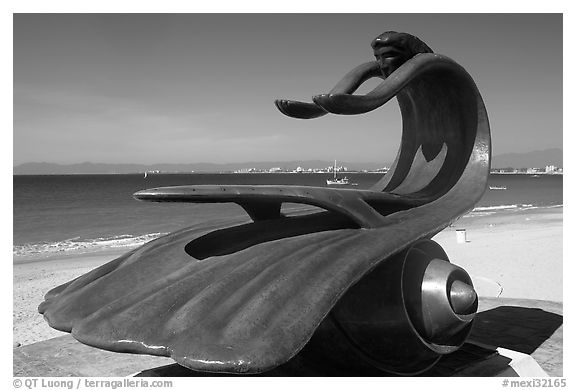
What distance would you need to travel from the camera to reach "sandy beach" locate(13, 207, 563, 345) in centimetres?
1062

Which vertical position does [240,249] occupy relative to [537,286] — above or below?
above

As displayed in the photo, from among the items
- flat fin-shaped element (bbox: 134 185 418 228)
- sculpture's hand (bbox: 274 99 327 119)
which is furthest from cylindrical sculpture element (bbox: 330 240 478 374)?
sculpture's hand (bbox: 274 99 327 119)

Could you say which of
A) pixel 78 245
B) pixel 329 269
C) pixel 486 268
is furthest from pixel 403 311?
pixel 78 245

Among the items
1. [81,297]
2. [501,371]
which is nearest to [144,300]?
[81,297]

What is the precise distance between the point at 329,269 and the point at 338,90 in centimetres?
236

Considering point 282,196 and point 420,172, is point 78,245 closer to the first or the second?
point 420,172

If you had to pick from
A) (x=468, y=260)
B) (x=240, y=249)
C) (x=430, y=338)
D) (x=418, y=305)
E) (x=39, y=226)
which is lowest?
(x=39, y=226)

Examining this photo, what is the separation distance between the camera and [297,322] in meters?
3.37

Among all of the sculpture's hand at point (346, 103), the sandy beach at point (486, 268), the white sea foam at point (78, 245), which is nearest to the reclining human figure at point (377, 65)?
the sculpture's hand at point (346, 103)

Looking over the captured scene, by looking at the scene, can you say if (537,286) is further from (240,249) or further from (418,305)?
(240,249)

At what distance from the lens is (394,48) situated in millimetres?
5496

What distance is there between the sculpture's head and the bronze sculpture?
0.01 meters

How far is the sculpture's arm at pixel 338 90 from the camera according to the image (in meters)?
5.47
